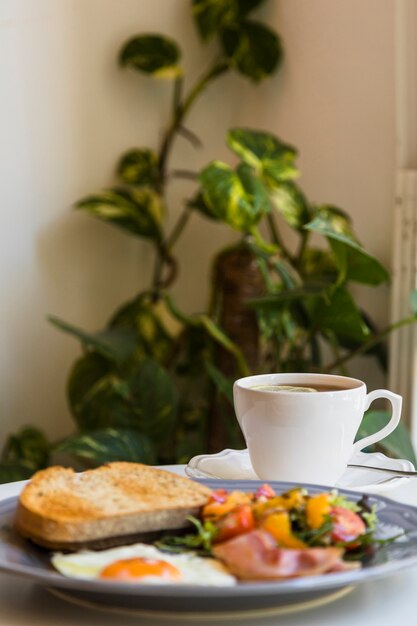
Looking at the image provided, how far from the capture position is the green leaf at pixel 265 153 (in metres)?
1.82

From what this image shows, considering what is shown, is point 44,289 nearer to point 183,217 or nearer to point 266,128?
point 183,217

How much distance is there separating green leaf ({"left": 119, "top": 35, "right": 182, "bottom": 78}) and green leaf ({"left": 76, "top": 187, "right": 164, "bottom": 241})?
10.1 inches

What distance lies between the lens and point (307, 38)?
2.06m

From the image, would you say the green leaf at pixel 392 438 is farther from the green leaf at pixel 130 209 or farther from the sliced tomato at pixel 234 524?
the green leaf at pixel 130 209

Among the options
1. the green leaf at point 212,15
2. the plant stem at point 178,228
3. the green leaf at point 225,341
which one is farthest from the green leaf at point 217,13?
the green leaf at point 225,341

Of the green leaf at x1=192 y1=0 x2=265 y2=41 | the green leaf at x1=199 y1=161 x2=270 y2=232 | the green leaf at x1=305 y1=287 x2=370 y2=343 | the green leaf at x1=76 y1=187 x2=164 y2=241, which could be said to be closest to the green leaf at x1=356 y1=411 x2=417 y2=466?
the green leaf at x1=305 y1=287 x2=370 y2=343

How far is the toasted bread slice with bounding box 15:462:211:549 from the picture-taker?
52 centimetres

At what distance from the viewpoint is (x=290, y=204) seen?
6.12ft

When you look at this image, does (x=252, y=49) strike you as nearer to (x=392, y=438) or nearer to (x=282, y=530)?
(x=392, y=438)

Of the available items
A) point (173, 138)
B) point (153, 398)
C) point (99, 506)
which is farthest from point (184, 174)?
point (99, 506)

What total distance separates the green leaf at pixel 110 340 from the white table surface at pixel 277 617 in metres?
1.22

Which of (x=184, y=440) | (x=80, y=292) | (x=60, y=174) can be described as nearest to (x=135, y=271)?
(x=80, y=292)

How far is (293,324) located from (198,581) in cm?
136

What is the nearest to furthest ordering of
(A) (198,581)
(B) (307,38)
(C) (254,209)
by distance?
(A) (198,581) < (C) (254,209) < (B) (307,38)
